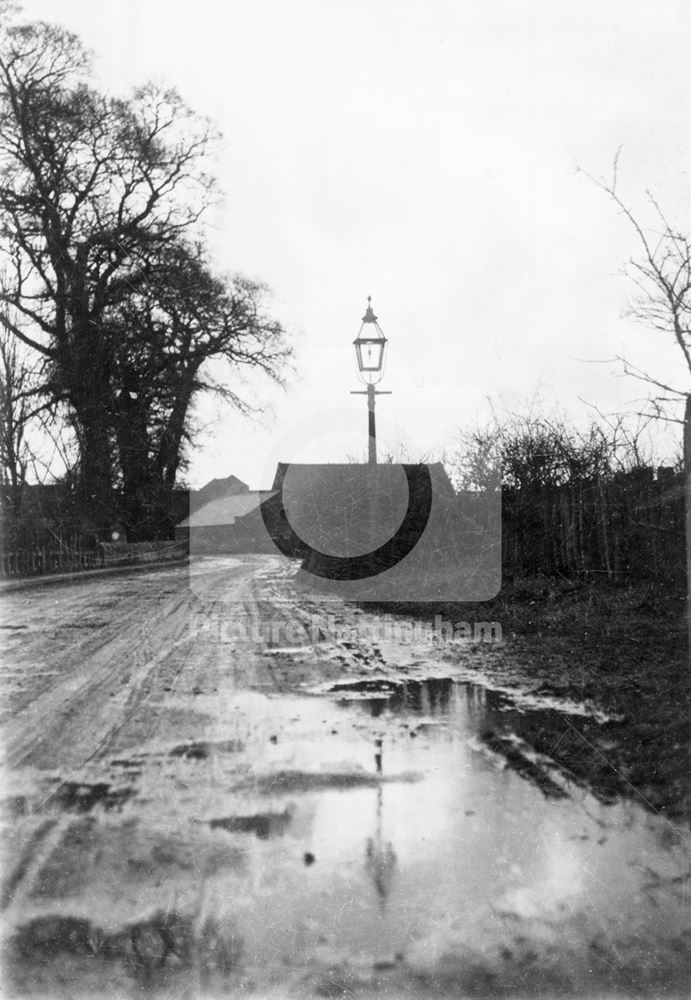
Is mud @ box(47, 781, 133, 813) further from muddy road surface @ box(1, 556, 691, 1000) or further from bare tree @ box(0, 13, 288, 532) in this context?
bare tree @ box(0, 13, 288, 532)

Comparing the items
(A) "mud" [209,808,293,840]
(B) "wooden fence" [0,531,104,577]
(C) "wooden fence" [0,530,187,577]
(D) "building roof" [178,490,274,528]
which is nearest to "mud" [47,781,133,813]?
(A) "mud" [209,808,293,840]

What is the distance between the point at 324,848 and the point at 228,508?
162 feet

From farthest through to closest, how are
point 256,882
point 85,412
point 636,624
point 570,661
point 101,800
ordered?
point 85,412 < point 636,624 < point 570,661 < point 101,800 < point 256,882

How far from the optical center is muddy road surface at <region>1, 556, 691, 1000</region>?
2.66 m

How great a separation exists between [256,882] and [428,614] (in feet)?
26.7

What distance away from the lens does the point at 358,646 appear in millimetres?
8773

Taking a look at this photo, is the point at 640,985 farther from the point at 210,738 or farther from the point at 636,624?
the point at 636,624

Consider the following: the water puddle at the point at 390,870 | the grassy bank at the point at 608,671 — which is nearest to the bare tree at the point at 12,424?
the grassy bank at the point at 608,671

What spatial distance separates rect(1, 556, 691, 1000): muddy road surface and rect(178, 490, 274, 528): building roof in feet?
127

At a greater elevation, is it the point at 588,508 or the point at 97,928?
the point at 588,508

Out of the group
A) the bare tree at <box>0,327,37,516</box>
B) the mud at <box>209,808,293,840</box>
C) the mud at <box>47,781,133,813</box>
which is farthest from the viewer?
the bare tree at <box>0,327,37,516</box>

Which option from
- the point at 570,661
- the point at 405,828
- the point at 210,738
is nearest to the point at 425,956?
the point at 405,828

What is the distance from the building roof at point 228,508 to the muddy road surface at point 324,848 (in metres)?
38.6

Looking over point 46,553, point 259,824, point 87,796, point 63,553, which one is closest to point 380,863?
point 259,824
